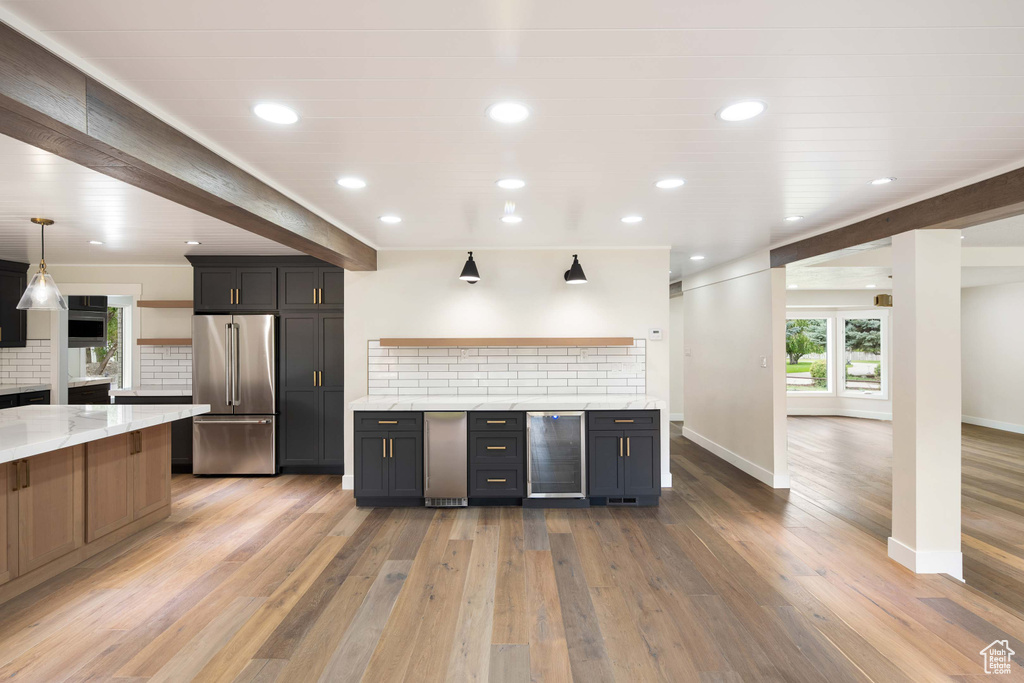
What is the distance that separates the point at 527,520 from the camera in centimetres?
420

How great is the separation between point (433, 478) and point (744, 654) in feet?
→ 8.99

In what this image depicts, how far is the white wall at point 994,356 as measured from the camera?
7.65 meters

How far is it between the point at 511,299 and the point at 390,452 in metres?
1.80

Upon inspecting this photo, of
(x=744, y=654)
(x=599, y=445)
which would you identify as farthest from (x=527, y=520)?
(x=744, y=654)

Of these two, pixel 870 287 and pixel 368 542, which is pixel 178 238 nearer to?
pixel 368 542

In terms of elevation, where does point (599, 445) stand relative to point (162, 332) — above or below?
below

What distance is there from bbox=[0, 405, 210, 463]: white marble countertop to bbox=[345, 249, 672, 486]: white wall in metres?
1.70

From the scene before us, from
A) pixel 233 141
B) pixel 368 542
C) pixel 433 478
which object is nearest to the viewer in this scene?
pixel 233 141

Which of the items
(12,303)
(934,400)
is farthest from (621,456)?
(12,303)

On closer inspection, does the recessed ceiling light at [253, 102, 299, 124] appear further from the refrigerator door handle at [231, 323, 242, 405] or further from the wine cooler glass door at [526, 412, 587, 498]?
the refrigerator door handle at [231, 323, 242, 405]

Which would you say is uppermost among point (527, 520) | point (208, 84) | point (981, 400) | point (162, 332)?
point (208, 84)

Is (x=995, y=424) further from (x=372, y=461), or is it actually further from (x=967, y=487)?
(x=372, y=461)

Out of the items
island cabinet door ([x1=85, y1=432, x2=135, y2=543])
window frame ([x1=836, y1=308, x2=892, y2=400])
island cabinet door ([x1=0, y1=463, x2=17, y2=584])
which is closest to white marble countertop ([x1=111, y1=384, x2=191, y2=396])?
island cabinet door ([x1=85, y1=432, x2=135, y2=543])

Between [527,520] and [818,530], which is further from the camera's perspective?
[527,520]
